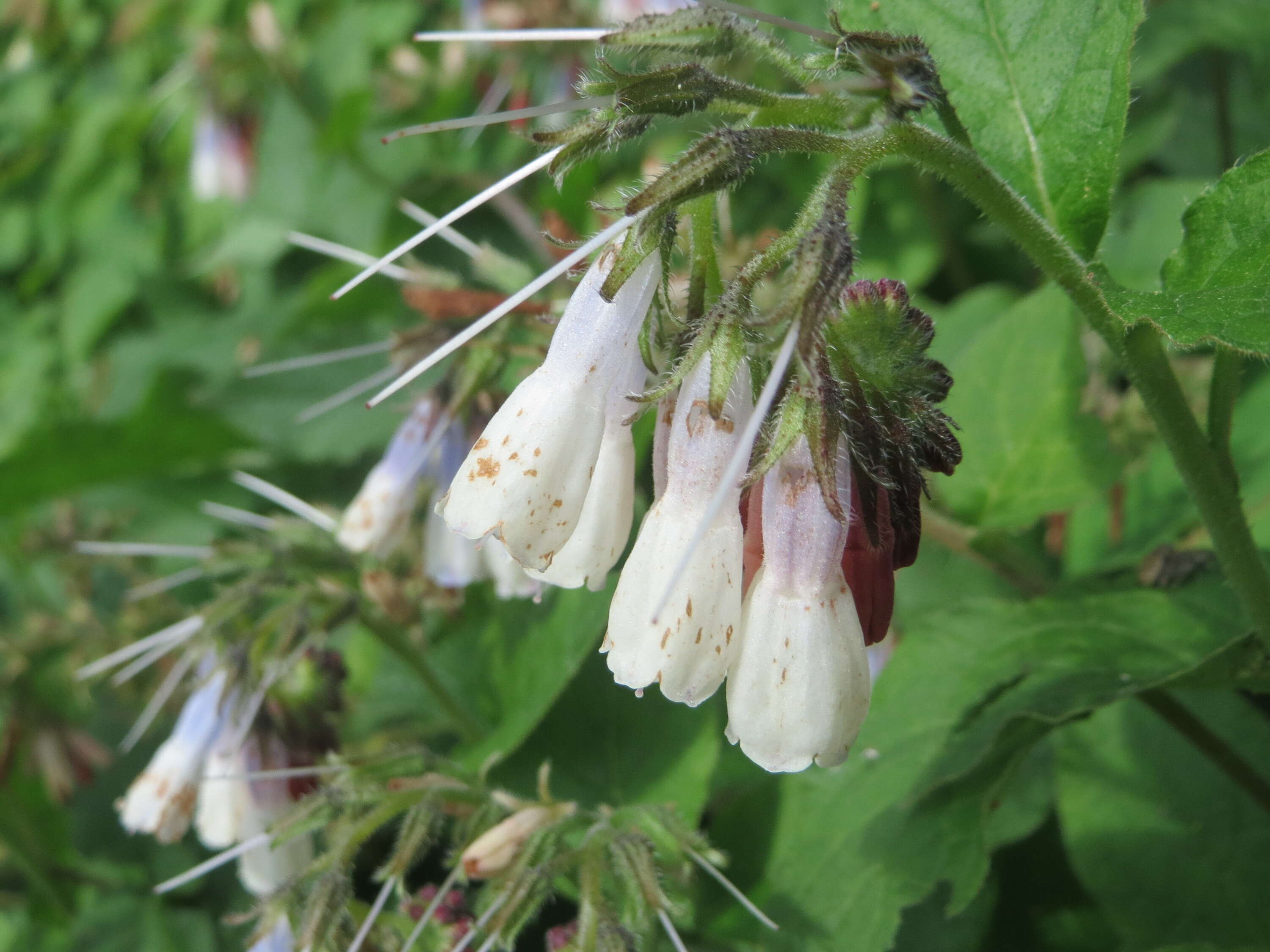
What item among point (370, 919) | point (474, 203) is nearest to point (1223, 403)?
point (474, 203)

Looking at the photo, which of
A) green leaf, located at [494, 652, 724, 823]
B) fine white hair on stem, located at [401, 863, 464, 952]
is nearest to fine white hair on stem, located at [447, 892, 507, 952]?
fine white hair on stem, located at [401, 863, 464, 952]

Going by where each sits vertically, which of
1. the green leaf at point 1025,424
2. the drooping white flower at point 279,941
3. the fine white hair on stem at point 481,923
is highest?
the green leaf at point 1025,424

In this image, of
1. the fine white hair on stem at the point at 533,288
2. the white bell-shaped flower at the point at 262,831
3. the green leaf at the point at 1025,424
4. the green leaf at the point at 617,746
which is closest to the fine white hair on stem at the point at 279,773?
the white bell-shaped flower at the point at 262,831

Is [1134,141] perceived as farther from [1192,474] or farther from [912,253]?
[1192,474]

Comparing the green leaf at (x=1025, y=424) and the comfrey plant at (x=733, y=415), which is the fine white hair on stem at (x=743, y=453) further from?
the green leaf at (x=1025, y=424)

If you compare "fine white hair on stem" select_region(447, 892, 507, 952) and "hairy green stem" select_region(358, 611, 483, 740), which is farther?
"hairy green stem" select_region(358, 611, 483, 740)

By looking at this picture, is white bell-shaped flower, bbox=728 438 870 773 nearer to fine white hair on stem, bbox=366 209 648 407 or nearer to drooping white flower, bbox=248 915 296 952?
fine white hair on stem, bbox=366 209 648 407

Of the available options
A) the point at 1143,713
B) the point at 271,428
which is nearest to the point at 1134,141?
the point at 1143,713
